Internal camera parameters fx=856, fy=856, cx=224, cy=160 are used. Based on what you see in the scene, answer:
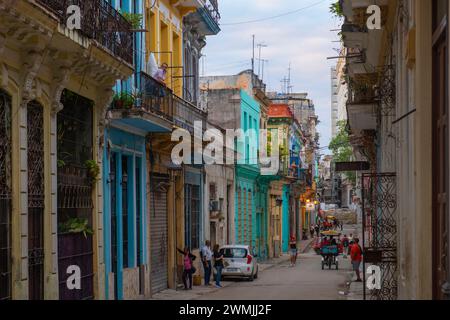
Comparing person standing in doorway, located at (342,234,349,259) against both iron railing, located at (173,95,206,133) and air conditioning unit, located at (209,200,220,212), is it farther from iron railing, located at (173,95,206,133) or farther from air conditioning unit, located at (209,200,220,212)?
iron railing, located at (173,95,206,133)

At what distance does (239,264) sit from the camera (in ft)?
90.9

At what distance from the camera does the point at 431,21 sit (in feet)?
28.2

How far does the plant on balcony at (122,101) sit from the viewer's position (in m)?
17.4

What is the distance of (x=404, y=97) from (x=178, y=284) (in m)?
13.5

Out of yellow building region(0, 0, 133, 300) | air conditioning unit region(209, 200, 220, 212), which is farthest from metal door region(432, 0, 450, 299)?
air conditioning unit region(209, 200, 220, 212)

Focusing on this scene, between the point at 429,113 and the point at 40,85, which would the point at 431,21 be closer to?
the point at 429,113

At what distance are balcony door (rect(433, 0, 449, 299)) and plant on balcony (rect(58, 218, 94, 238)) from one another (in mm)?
7654

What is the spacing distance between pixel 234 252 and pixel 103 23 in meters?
14.7

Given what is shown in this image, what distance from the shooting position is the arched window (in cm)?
1162

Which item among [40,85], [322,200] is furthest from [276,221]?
[322,200]

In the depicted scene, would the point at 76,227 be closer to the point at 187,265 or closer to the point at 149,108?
the point at 149,108
